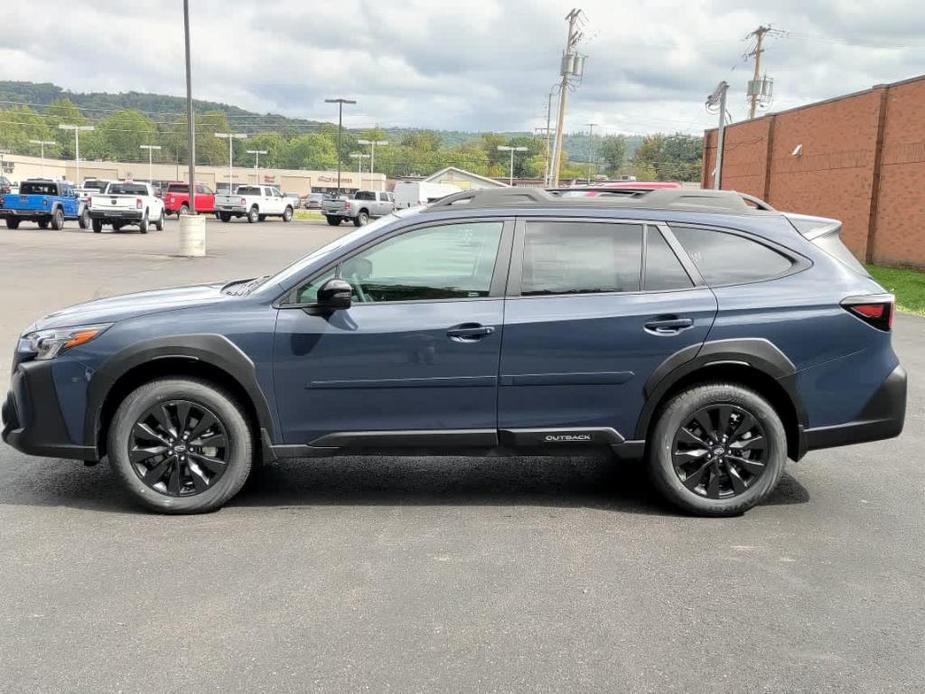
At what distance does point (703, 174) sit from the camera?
4291 cm

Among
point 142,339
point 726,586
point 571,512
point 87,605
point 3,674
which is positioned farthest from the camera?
point 571,512

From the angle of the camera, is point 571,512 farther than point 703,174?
No

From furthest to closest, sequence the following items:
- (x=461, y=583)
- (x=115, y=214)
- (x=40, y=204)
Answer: (x=115, y=214), (x=40, y=204), (x=461, y=583)

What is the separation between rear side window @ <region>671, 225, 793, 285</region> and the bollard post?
20427 mm

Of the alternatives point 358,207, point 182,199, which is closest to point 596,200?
point 358,207

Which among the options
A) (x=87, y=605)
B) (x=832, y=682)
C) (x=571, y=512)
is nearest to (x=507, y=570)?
(x=571, y=512)

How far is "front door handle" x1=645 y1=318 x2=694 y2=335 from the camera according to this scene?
16.3 feet

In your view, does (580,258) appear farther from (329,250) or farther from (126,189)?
(126,189)

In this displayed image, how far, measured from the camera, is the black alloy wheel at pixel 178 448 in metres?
4.92

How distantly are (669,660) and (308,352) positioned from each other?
2444mm

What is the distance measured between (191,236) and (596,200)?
20131 mm

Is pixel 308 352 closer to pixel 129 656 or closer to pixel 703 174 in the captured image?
pixel 129 656

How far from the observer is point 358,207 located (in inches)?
2036

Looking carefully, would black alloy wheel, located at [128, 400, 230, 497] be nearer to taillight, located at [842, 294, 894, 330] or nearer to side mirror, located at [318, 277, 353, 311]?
side mirror, located at [318, 277, 353, 311]
